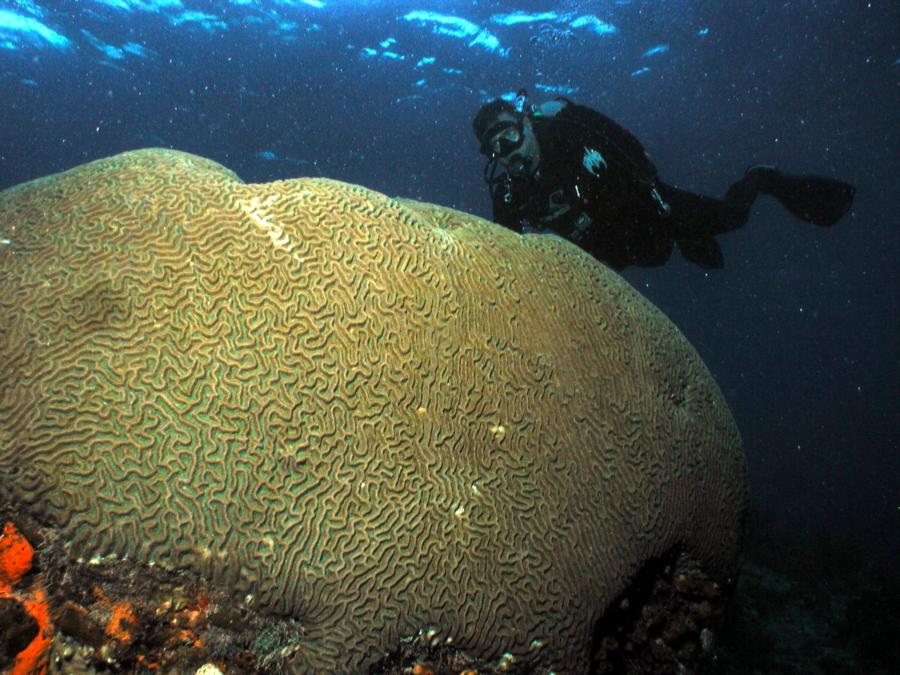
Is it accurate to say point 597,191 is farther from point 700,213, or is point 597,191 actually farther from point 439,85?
point 439,85

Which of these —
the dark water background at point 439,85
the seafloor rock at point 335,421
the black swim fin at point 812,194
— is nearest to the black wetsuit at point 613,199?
the black swim fin at point 812,194

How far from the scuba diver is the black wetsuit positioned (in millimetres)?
15

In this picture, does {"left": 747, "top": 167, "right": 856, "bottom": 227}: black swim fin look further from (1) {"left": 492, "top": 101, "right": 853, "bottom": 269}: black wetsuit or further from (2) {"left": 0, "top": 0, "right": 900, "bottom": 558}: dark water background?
(2) {"left": 0, "top": 0, "right": 900, "bottom": 558}: dark water background

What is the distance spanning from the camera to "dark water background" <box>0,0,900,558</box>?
52.7ft

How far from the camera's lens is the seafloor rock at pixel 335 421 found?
2.23m

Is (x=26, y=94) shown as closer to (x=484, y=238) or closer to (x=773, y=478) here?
(x=484, y=238)

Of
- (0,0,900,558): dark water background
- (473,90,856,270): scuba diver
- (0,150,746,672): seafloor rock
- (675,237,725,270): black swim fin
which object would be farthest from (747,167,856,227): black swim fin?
(0,0,900,558): dark water background

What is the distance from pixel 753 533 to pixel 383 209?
1797cm

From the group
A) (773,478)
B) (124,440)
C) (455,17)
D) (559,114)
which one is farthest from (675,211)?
(773,478)

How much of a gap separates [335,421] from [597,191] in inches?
226

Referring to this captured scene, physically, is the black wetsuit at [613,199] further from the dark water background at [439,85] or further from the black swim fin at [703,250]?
the dark water background at [439,85]

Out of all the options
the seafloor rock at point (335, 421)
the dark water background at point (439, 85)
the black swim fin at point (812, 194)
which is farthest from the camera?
the dark water background at point (439, 85)

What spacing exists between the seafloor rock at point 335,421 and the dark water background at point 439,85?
16143 mm

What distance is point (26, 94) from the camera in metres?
20.3
